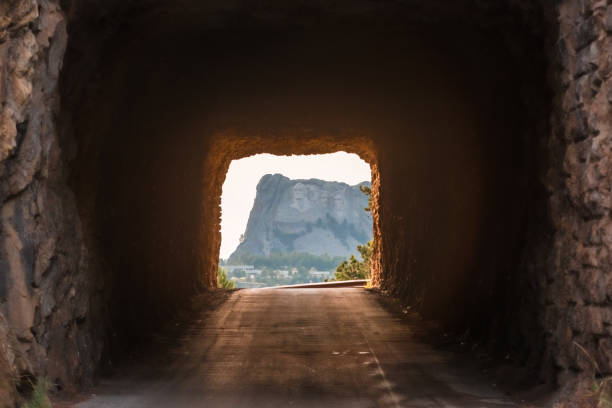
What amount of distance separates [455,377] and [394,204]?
972cm

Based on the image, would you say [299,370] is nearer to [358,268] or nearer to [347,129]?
[347,129]

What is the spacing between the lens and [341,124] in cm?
1692

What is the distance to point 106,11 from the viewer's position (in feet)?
27.5

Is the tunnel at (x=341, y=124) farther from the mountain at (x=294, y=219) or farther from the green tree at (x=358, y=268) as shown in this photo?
the mountain at (x=294, y=219)

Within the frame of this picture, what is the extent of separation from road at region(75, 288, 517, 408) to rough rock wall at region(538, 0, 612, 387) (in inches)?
43.0

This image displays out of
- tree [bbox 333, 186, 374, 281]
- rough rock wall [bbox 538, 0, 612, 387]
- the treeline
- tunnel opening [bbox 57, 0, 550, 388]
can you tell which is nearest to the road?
tunnel opening [bbox 57, 0, 550, 388]

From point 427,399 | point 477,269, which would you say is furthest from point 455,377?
point 477,269

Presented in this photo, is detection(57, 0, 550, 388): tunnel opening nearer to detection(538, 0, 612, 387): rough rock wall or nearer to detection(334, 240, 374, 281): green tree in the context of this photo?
detection(538, 0, 612, 387): rough rock wall

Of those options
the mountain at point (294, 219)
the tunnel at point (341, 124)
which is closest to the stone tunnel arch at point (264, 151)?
Answer: the tunnel at point (341, 124)

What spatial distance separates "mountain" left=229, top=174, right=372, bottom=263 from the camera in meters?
146

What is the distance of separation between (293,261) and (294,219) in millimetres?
13466

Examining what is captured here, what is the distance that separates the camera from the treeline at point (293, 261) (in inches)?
5325

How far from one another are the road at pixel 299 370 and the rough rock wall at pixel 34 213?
825 mm

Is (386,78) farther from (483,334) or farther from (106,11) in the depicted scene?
(106,11)
